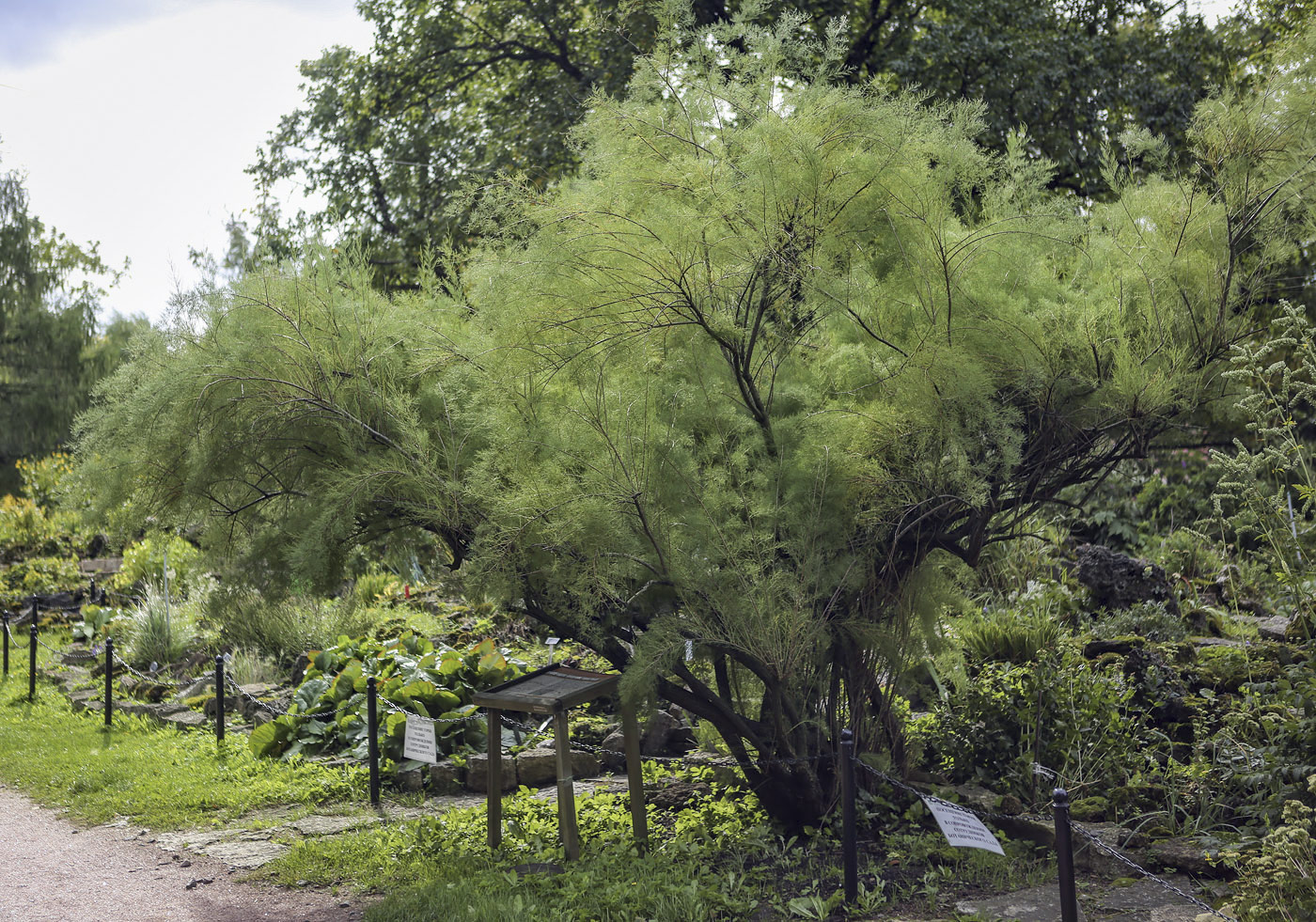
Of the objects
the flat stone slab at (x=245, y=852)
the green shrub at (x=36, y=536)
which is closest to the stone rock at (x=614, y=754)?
the flat stone slab at (x=245, y=852)

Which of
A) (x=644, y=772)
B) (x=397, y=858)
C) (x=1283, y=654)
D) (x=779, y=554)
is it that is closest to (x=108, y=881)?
(x=397, y=858)

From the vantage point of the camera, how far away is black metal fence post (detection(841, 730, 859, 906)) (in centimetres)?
425

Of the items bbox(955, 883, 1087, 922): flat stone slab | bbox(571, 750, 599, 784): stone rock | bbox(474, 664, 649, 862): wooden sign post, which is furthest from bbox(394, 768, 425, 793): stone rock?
bbox(955, 883, 1087, 922): flat stone slab

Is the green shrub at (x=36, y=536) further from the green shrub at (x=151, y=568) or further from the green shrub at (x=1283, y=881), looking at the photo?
the green shrub at (x=1283, y=881)

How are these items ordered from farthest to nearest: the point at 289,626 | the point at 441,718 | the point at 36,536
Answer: the point at 36,536 → the point at 289,626 → the point at 441,718

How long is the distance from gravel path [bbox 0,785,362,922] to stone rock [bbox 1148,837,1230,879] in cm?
358

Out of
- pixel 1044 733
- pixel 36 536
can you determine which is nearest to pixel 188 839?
pixel 1044 733

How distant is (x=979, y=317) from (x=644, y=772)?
358 centimetres

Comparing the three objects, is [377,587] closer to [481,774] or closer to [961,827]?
[481,774]

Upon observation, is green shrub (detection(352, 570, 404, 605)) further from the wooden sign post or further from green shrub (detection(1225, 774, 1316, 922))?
green shrub (detection(1225, 774, 1316, 922))

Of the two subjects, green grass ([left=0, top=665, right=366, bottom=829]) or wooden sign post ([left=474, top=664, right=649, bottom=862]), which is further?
green grass ([left=0, top=665, right=366, bottom=829])

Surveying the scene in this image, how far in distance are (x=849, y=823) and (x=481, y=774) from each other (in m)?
3.20

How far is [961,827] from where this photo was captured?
12.8 feet

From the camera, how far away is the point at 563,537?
4.47m
